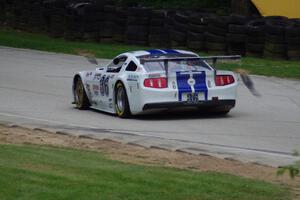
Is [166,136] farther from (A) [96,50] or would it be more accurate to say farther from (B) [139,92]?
(A) [96,50]

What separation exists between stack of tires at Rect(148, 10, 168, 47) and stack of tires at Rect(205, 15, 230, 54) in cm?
223

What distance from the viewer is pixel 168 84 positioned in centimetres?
1462

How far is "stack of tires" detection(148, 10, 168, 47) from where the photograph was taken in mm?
28781

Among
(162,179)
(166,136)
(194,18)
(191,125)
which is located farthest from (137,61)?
(194,18)

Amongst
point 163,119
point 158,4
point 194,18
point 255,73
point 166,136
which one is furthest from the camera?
point 158,4

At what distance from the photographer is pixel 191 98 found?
14656 millimetres

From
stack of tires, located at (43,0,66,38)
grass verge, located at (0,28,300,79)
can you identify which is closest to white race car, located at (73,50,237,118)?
grass verge, located at (0,28,300,79)

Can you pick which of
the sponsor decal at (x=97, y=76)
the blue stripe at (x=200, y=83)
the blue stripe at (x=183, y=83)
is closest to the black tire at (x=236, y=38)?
the sponsor decal at (x=97, y=76)

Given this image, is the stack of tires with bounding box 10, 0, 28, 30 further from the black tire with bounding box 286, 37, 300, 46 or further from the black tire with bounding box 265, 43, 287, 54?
the black tire with bounding box 286, 37, 300, 46

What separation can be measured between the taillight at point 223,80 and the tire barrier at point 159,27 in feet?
32.0

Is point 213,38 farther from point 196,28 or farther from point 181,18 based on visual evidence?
point 181,18

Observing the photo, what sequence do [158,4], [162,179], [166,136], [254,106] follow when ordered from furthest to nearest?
[158,4], [254,106], [166,136], [162,179]

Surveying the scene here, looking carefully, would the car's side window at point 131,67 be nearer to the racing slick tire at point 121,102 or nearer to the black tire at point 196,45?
the racing slick tire at point 121,102

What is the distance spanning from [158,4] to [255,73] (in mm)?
14995
